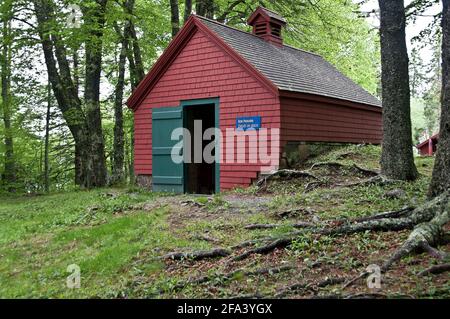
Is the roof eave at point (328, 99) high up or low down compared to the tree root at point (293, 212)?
up

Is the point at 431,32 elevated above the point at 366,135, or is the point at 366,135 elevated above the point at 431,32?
the point at 431,32

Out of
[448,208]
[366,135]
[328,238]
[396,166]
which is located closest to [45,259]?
[328,238]

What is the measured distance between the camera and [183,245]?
22.0 ft

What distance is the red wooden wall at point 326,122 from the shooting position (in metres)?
12.6

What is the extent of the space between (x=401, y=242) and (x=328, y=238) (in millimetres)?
936

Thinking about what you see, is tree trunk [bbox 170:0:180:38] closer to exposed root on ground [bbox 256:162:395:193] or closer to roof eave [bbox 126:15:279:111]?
roof eave [bbox 126:15:279:111]

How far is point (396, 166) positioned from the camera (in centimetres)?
963

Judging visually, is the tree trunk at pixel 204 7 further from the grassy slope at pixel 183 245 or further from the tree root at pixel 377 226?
the tree root at pixel 377 226

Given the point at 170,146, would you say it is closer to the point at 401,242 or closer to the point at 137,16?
the point at 137,16

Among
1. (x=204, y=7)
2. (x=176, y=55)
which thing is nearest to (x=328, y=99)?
(x=176, y=55)

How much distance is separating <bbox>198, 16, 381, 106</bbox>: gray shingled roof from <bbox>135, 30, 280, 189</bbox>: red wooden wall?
1.71 feet

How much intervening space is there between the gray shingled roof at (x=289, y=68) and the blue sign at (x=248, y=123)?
1.21 m

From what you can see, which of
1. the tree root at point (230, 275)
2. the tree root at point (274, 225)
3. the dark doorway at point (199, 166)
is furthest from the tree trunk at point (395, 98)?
the dark doorway at point (199, 166)
